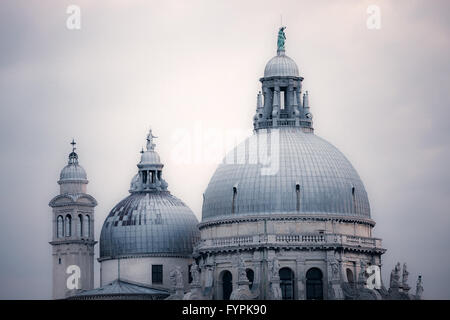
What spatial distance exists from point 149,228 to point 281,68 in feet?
71.3

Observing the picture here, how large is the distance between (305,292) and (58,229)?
30.5 metres

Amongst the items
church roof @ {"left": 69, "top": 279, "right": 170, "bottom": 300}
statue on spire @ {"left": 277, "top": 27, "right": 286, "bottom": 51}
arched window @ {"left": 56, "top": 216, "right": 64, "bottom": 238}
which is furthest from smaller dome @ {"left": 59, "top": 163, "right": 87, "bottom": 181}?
statue on spire @ {"left": 277, "top": 27, "right": 286, "bottom": 51}

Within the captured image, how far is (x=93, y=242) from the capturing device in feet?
650

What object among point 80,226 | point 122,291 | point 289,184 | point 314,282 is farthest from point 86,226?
point 314,282

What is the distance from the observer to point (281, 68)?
182750 mm

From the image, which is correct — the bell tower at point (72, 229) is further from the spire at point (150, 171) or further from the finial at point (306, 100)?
the finial at point (306, 100)

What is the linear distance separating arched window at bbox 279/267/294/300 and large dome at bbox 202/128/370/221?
481 cm

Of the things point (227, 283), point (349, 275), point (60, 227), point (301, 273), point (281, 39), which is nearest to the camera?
point (301, 273)

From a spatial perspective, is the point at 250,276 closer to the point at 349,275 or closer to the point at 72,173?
the point at 349,275

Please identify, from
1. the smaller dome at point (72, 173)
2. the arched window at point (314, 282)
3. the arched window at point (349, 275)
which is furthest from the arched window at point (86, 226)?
the arched window at point (349, 275)

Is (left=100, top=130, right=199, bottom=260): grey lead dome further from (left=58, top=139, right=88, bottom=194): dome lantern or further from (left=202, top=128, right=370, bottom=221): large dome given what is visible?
(left=202, top=128, right=370, bottom=221): large dome

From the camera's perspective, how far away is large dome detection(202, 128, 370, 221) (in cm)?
17850

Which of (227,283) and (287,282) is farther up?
(227,283)
